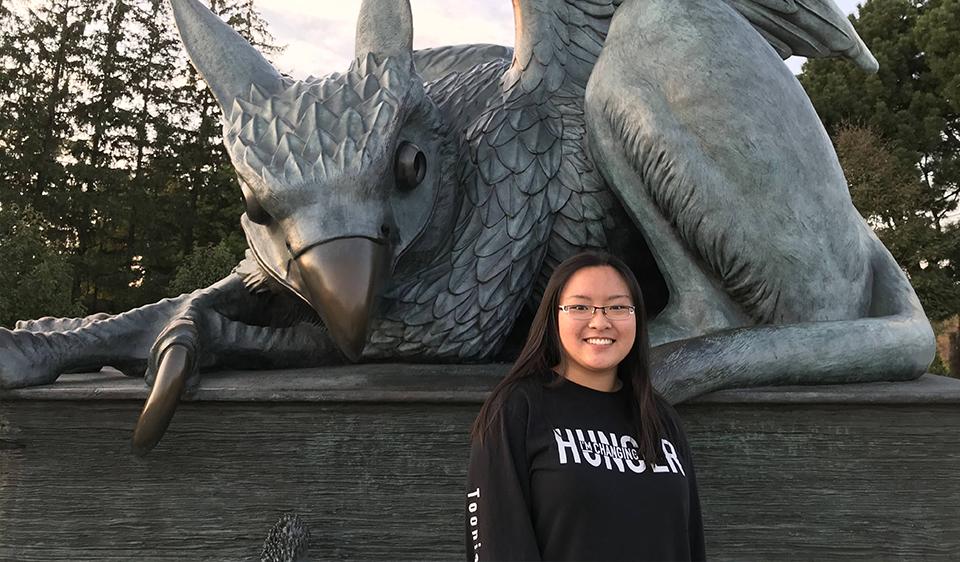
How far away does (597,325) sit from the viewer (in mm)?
956

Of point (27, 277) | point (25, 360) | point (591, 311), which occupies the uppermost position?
point (27, 277)

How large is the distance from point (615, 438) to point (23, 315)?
12.8 meters

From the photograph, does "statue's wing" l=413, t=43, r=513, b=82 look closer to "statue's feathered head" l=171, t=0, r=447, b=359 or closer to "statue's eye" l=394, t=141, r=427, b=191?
"statue's feathered head" l=171, t=0, r=447, b=359

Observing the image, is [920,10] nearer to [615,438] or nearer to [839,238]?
[839,238]

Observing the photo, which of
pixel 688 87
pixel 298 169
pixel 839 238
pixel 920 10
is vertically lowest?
pixel 839 238

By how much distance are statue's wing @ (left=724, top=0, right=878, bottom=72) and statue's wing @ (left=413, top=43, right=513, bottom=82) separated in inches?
29.8

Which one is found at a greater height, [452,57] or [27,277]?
[452,57]

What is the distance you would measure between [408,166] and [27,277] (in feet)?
38.5

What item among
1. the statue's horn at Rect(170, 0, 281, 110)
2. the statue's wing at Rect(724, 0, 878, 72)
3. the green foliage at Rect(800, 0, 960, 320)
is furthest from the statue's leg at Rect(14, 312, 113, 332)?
the green foliage at Rect(800, 0, 960, 320)

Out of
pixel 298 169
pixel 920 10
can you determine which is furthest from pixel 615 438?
pixel 920 10

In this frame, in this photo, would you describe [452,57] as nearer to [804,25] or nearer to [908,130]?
[804,25]

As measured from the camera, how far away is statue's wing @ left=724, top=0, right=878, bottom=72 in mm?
2039

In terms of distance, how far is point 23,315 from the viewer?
11.5m

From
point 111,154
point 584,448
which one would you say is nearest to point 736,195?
point 584,448
